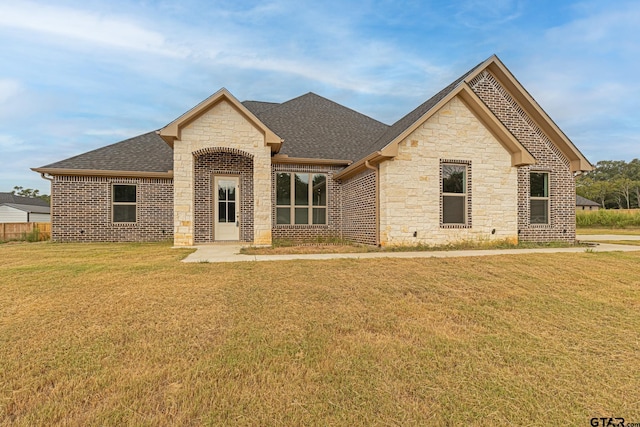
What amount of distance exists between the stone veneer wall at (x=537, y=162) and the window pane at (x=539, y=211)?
0.16 metres

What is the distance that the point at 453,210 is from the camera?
416 inches

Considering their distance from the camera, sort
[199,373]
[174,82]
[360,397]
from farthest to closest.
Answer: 1. [174,82]
2. [199,373]
3. [360,397]

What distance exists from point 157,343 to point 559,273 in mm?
6935

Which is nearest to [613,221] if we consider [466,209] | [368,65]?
[368,65]

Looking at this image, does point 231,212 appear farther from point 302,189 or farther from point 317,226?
point 317,226

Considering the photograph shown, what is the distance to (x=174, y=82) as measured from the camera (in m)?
22.0

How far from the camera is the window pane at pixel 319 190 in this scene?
1338cm

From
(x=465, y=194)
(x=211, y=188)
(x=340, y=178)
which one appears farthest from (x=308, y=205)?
(x=465, y=194)

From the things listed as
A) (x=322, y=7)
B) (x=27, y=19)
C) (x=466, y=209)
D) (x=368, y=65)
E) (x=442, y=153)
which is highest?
(x=368, y=65)

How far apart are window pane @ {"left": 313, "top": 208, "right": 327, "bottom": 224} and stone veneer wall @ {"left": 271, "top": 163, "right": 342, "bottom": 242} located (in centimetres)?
17

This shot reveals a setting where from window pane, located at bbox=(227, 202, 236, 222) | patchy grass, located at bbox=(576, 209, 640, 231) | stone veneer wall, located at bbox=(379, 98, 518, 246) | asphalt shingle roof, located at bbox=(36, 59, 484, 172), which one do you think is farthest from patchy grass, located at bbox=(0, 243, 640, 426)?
patchy grass, located at bbox=(576, 209, 640, 231)

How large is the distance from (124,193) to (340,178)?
900 centimetres

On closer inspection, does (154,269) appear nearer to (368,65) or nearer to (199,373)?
(199,373)

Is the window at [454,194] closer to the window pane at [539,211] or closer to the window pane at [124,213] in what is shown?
the window pane at [539,211]
